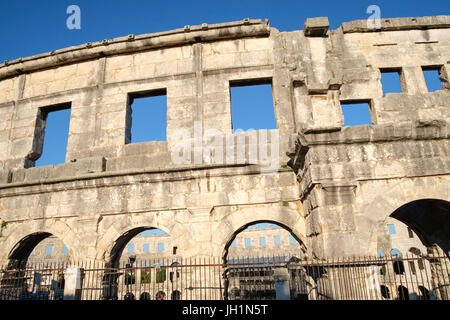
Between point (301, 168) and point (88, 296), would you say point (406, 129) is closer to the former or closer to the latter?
point (301, 168)

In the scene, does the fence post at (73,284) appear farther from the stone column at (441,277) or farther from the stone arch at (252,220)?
the stone column at (441,277)

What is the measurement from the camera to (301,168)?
6.32 meters

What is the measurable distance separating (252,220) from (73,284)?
12.6 feet

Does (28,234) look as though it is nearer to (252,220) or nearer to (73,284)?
(73,284)

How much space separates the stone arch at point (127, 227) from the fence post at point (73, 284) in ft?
1.69

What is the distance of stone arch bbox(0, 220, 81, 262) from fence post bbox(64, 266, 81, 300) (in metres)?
0.79

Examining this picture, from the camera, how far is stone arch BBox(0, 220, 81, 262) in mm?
7168

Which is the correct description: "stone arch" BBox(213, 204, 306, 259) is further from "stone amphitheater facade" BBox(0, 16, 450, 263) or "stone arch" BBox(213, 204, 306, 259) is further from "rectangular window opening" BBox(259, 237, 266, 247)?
"rectangular window opening" BBox(259, 237, 266, 247)

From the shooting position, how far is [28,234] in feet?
24.0

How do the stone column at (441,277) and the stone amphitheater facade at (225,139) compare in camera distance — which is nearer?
the stone amphitheater facade at (225,139)

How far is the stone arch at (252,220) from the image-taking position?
6512mm

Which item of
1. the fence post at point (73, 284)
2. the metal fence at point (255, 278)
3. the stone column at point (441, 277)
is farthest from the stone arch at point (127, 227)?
the stone column at point (441, 277)

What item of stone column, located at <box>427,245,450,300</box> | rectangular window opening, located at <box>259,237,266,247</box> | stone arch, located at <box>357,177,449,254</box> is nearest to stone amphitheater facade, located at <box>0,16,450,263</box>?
stone arch, located at <box>357,177,449,254</box>
